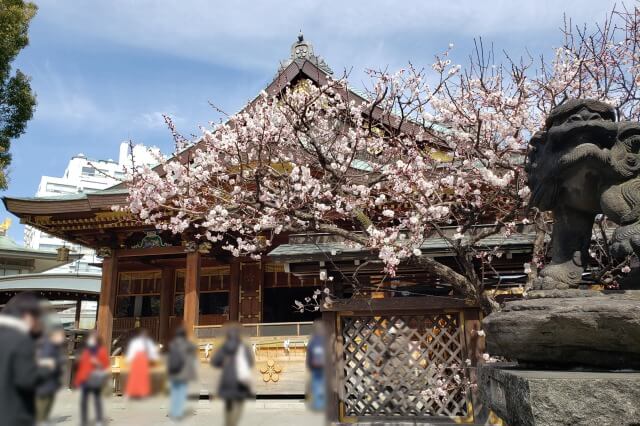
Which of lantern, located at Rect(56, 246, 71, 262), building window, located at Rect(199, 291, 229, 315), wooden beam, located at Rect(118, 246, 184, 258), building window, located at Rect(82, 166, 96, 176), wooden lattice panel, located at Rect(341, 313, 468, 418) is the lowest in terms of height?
wooden lattice panel, located at Rect(341, 313, 468, 418)

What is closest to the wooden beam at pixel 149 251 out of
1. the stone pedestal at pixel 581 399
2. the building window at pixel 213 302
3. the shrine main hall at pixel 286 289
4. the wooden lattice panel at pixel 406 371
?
the shrine main hall at pixel 286 289

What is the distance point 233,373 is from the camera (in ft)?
1.83

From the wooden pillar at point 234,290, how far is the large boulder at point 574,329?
964 centimetres

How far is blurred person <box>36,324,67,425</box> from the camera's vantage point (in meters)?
0.51

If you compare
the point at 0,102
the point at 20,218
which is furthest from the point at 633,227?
the point at 20,218

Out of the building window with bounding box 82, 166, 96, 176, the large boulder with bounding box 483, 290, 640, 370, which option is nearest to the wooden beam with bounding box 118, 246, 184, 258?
the large boulder with bounding box 483, 290, 640, 370

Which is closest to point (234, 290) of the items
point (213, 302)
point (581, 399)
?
point (213, 302)

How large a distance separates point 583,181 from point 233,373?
3.08 m

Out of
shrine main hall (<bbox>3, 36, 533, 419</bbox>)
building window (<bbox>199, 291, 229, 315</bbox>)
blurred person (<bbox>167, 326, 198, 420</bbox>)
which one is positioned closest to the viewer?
blurred person (<bbox>167, 326, 198, 420</bbox>)

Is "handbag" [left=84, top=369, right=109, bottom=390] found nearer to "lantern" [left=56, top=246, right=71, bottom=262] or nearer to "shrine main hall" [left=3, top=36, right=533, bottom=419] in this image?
"lantern" [left=56, top=246, right=71, bottom=262]

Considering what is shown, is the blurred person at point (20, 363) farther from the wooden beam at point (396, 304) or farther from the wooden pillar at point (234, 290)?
the wooden pillar at point (234, 290)

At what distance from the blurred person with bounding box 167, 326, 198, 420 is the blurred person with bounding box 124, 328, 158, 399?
25mm

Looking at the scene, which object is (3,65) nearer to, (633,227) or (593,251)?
(633,227)

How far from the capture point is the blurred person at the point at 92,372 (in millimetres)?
511
